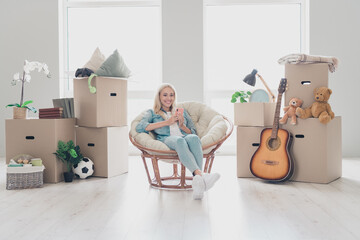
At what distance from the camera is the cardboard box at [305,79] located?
130 inches

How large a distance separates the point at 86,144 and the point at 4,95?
218 centimetres

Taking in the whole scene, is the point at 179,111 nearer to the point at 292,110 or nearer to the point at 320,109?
the point at 292,110

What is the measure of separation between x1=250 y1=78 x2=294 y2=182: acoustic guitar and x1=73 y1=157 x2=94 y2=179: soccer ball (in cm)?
143

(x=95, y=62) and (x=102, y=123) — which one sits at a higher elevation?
(x=95, y=62)

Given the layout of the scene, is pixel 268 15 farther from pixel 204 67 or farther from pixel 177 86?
pixel 177 86

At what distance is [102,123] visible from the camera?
11.6ft

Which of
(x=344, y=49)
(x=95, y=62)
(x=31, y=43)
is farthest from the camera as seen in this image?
(x=31, y=43)

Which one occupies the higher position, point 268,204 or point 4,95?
point 4,95

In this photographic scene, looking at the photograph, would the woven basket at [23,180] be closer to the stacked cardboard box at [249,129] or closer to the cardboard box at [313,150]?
the stacked cardboard box at [249,129]

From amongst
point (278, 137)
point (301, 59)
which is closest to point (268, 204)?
point (278, 137)

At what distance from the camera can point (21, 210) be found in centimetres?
239

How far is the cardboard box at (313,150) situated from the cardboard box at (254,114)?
0.67ft

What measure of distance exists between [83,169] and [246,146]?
1461 mm

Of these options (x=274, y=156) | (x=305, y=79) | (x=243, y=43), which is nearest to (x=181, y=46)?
(x=243, y=43)
